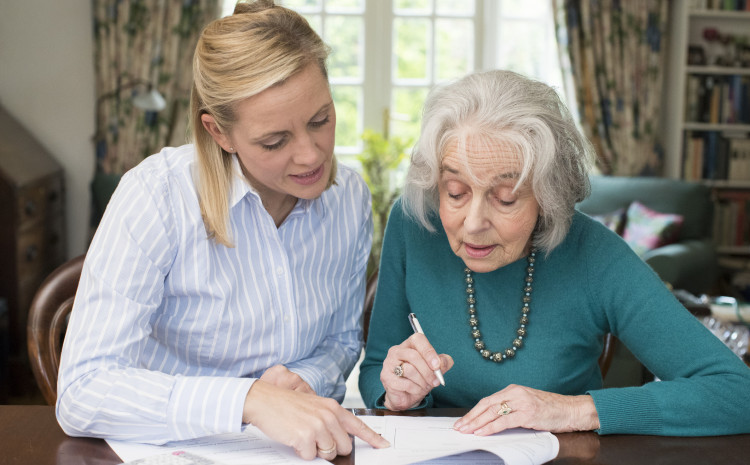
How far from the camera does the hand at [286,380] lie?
A: 48.5 inches

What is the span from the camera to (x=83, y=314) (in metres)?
1.18

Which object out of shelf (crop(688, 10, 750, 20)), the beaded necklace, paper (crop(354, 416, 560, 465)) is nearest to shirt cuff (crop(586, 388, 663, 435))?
paper (crop(354, 416, 560, 465))

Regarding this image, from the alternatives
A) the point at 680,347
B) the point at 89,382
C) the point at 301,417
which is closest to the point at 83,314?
the point at 89,382

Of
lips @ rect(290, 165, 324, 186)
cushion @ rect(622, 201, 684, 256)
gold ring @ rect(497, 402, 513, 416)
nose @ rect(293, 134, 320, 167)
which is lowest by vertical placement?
cushion @ rect(622, 201, 684, 256)

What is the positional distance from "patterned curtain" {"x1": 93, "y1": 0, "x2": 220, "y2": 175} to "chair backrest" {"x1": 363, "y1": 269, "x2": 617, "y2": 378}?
334 centimetres

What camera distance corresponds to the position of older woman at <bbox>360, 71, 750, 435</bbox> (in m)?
1.19

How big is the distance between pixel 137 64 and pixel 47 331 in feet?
12.1

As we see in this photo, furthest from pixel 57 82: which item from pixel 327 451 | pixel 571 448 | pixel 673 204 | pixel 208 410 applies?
pixel 571 448

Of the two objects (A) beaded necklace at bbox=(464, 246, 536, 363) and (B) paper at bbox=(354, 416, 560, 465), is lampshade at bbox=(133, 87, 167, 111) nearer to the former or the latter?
(A) beaded necklace at bbox=(464, 246, 536, 363)

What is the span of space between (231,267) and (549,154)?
1.95 ft

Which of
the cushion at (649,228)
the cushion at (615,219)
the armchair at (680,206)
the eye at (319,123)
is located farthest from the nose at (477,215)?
the cushion at (615,219)

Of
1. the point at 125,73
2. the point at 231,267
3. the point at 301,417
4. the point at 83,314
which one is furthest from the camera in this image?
the point at 125,73

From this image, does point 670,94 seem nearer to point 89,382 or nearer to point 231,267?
point 231,267

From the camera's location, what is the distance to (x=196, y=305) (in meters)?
1.37
